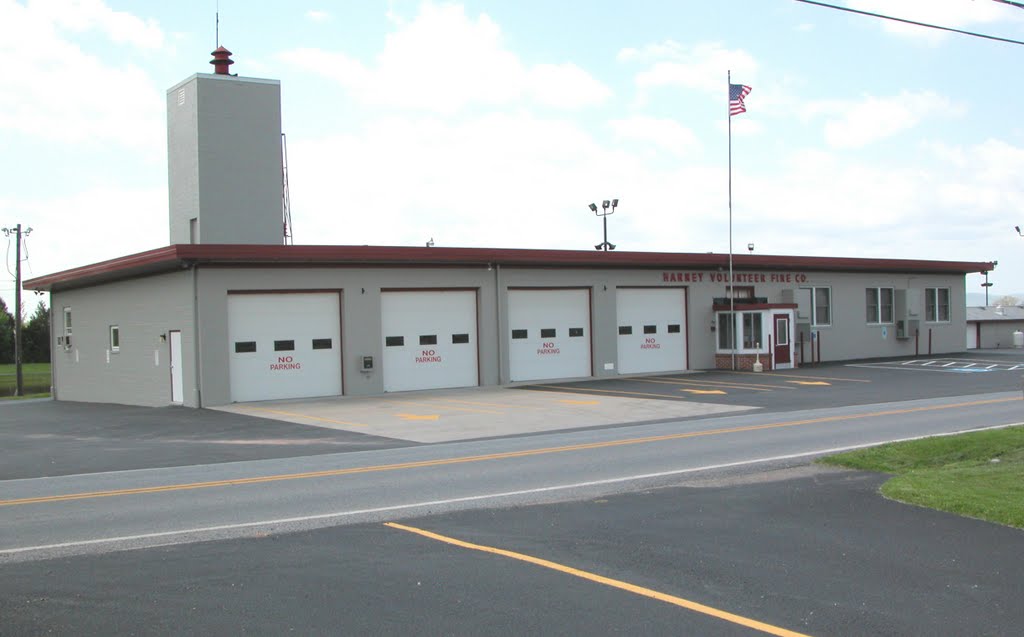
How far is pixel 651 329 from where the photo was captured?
3341 cm

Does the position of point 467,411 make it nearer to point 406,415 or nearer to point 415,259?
point 406,415

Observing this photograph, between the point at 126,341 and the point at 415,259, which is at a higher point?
the point at 415,259

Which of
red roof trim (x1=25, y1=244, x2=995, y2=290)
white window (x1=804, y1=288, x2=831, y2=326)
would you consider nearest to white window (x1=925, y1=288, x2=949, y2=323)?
red roof trim (x1=25, y1=244, x2=995, y2=290)

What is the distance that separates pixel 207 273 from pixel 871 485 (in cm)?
1853

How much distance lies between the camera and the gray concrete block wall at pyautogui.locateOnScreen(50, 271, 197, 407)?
83.1 ft

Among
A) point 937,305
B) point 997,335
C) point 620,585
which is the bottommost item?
point 620,585

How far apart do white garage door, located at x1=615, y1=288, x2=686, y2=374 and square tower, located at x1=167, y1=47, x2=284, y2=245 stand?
1300 cm

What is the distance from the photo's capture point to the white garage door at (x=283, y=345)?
25156 millimetres

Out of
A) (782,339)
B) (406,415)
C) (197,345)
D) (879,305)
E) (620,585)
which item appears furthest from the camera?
(879,305)

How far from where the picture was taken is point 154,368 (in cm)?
2695

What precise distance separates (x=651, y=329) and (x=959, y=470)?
867 inches

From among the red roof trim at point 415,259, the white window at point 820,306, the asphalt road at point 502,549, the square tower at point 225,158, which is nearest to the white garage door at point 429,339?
the red roof trim at point 415,259

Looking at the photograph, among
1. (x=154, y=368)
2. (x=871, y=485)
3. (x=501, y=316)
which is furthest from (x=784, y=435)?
(x=154, y=368)

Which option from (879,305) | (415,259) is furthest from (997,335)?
(415,259)
